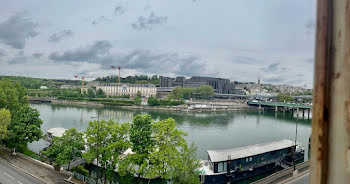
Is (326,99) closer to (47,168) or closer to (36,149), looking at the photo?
(47,168)

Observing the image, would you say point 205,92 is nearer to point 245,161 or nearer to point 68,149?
point 245,161

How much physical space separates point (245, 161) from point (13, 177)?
9496 mm

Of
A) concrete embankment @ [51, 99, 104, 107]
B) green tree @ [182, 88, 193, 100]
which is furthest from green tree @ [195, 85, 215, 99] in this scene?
concrete embankment @ [51, 99, 104, 107]

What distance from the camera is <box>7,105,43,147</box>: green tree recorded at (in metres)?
9.95

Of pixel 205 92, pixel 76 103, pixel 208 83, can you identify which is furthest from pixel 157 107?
pixel 208 83

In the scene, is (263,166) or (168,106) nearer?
(263,166)

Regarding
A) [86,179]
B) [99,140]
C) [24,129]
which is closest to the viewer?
[99,140]

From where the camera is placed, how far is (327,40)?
2.11ft

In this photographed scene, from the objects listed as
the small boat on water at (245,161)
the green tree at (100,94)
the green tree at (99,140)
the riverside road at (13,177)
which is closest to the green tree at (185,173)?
the small boat on water at (245,161)

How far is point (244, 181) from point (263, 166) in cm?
149

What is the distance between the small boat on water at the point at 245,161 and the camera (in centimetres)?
859

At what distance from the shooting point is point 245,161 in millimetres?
9484

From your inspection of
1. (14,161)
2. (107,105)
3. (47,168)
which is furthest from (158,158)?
(107,105)

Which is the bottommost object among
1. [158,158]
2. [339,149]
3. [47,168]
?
[47,168]
